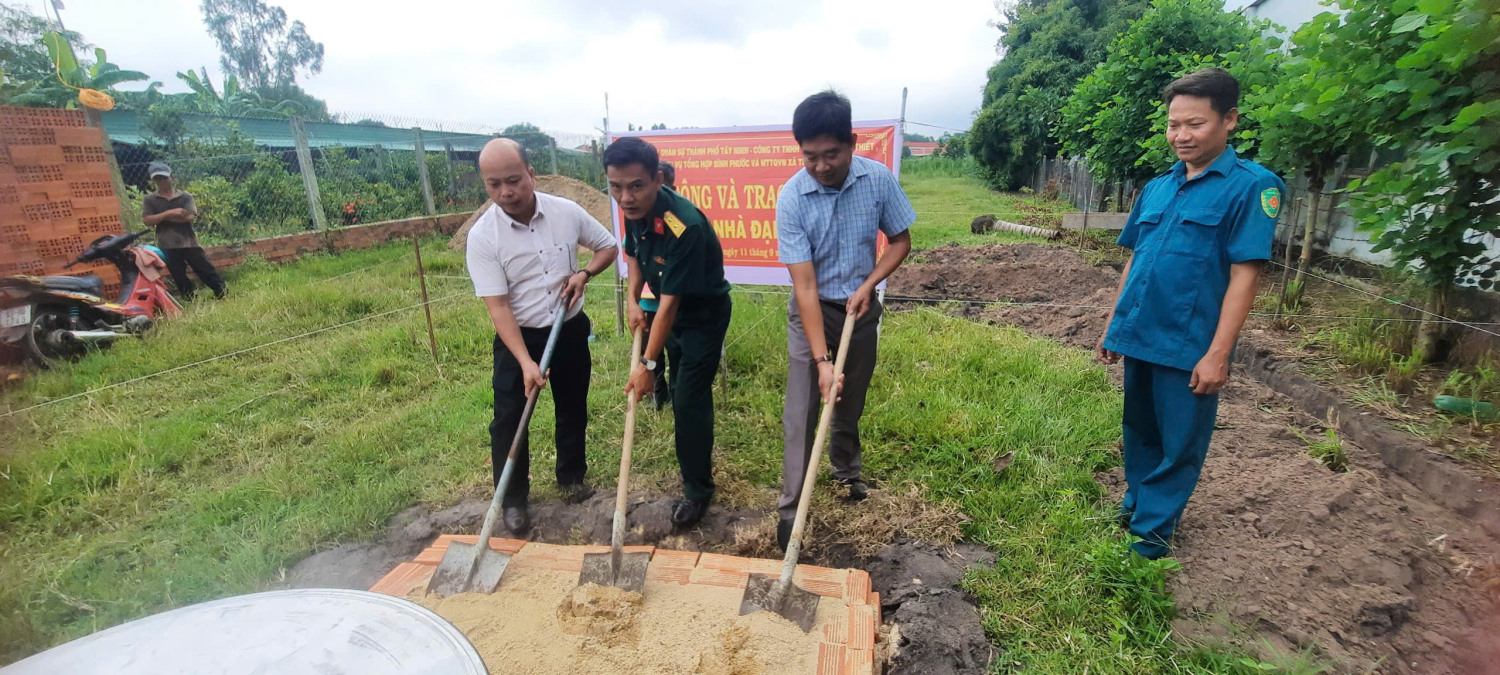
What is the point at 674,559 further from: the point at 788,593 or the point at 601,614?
the point at 788,593

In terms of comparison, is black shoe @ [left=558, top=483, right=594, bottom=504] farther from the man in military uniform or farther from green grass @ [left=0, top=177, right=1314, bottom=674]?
the man in military uniform

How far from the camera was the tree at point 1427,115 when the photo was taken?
2635 mm

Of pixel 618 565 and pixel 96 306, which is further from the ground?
pixel 96 306

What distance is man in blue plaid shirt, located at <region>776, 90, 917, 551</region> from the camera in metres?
2.50

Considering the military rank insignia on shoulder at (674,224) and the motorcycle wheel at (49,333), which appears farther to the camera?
the motorcycle wheel at (49,333)

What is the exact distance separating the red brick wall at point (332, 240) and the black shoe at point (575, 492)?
234 inches

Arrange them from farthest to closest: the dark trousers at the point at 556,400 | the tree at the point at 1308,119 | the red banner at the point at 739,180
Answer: the red banner at the point at 739,180 < the tree at the point at 1308,119 < the dark trousers at the point at 556,400

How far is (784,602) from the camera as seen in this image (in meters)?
2.07

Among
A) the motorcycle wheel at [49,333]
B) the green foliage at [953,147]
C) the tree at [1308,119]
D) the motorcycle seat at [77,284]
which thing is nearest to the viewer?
the tree at [1308,119]

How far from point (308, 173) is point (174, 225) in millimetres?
2675

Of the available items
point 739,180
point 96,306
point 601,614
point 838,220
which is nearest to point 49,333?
point 96,306

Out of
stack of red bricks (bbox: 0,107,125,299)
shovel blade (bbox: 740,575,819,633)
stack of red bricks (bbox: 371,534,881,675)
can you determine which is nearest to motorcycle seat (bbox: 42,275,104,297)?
stack of red bricks (bbox: 0,107,125,299)

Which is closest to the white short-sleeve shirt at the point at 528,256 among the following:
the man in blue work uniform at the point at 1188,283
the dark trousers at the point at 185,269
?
the man in blue work uniform at the point at 1188,283

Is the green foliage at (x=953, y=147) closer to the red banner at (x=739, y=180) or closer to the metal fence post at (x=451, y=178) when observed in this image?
the metal fence post at (x=451, y=178)
